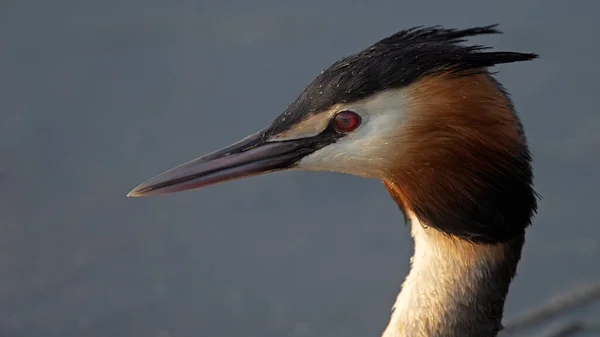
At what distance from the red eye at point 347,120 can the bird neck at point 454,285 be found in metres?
0.33

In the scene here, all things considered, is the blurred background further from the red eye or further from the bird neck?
the red eye

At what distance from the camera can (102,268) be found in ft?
14.2

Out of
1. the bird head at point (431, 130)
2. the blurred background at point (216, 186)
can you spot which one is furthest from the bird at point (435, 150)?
the blurred background at point (216, 186)

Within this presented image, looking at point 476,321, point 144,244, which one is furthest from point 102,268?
point 476,321

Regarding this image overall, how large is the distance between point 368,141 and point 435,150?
17 centimetres

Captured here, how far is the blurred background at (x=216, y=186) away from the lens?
4.25 metres

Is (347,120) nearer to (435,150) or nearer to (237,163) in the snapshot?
(435,150)

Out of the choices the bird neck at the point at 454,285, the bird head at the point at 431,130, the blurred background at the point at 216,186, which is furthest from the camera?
the blurred background at the point at 216,186

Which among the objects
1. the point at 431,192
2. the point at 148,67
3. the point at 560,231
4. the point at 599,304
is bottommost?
the point at 599,304

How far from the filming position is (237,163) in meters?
2.68

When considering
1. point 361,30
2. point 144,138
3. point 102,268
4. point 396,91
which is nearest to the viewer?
point 396,91

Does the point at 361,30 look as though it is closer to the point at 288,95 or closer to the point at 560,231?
the point at 288,95

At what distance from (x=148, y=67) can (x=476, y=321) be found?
8.85 ft

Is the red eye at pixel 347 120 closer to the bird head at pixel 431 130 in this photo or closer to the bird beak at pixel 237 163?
the bird head at pixel 431 130
